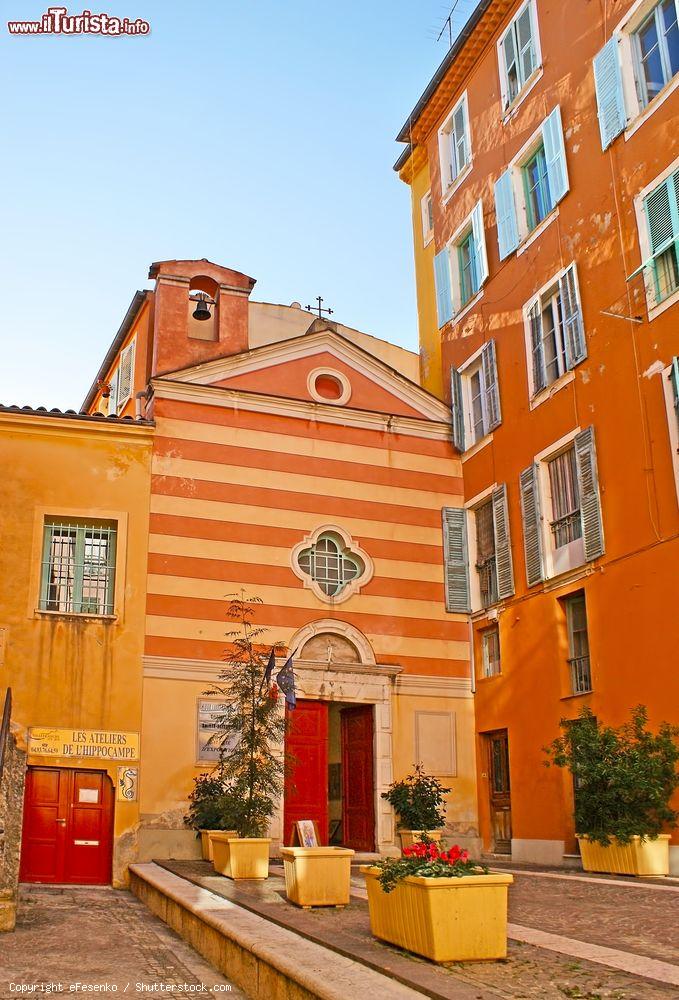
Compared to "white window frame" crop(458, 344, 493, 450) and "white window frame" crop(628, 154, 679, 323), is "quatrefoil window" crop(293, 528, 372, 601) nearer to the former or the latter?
"white window frame" crop(458, 344, 493, 450)

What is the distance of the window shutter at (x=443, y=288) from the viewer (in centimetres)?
2227

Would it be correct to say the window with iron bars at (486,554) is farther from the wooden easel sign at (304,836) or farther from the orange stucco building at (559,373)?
the wooden easel sign at (304,836)

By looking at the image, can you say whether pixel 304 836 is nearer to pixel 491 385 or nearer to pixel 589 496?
pixel 589 496

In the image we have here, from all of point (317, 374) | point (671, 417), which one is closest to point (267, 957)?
point (671, 417)

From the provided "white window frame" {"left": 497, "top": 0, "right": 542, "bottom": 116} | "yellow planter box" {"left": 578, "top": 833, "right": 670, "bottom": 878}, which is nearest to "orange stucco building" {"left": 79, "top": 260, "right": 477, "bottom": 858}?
"yellow planter box" {"left": 578, "top": 833, "right": 670, "bottom": 878}

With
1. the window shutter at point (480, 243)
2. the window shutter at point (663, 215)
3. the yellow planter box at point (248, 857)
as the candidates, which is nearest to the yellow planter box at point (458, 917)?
the yellow planter box at point (248, 857)

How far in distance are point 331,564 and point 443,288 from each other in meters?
7.11

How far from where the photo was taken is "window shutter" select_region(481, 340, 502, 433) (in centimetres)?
1964

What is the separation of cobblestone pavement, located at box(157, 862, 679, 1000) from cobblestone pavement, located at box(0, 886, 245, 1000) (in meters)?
0.82

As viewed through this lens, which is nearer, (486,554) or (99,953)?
(99,953)

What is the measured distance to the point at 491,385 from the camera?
65.5 feet

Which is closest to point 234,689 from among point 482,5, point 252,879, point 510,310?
point 252,879

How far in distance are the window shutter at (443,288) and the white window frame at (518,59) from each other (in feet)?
11.3

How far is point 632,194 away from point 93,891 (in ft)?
44.8
